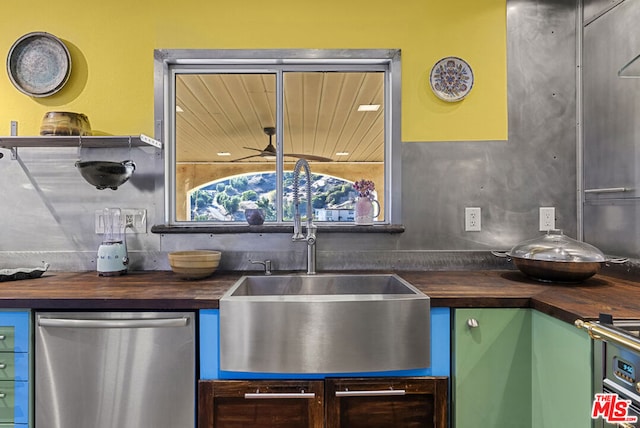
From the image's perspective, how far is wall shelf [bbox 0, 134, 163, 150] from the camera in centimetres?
173

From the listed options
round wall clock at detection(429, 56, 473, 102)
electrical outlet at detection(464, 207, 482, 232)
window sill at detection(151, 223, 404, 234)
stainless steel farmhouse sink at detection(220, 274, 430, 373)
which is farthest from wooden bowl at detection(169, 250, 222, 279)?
round wall clock at detection(429, 56, 473, 102)

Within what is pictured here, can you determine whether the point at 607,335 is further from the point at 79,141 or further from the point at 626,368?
the point at 79,141

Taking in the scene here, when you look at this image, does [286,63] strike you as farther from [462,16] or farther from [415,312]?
[415,312]

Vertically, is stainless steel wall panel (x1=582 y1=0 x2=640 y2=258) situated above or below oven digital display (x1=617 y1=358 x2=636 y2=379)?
above

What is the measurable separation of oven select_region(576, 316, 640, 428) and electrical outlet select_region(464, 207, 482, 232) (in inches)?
37.8

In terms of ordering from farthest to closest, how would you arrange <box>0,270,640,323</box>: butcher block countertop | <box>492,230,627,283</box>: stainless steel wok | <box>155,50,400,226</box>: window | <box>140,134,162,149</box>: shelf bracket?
1. <box>155,50,400,226</box>: window
2. <box>140,134,162,149</box>: shelf bracket
3. <box>492,230,627,283</box>: stainless steel wok
4. <box>0,270,640,323</box>: butcher block countertop

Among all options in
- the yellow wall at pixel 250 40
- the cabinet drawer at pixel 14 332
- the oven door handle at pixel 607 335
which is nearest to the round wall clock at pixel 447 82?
the yellow wall at pixel 250 40

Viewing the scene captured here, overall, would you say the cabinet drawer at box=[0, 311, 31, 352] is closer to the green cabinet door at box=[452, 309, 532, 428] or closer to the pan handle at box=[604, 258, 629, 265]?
the green cabinet door at box=[452, 309, 532, 428]

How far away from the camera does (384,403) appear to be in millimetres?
1271


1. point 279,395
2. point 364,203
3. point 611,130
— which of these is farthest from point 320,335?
point 611,130

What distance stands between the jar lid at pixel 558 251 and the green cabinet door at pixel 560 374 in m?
0.35

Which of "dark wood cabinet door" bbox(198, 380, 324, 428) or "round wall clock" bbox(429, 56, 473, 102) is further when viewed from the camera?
"round wall clock" bbox(429, 56, 473, 102)

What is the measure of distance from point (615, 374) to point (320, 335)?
81 centimetres

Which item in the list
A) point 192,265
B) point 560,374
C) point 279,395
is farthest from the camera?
point 192,265
